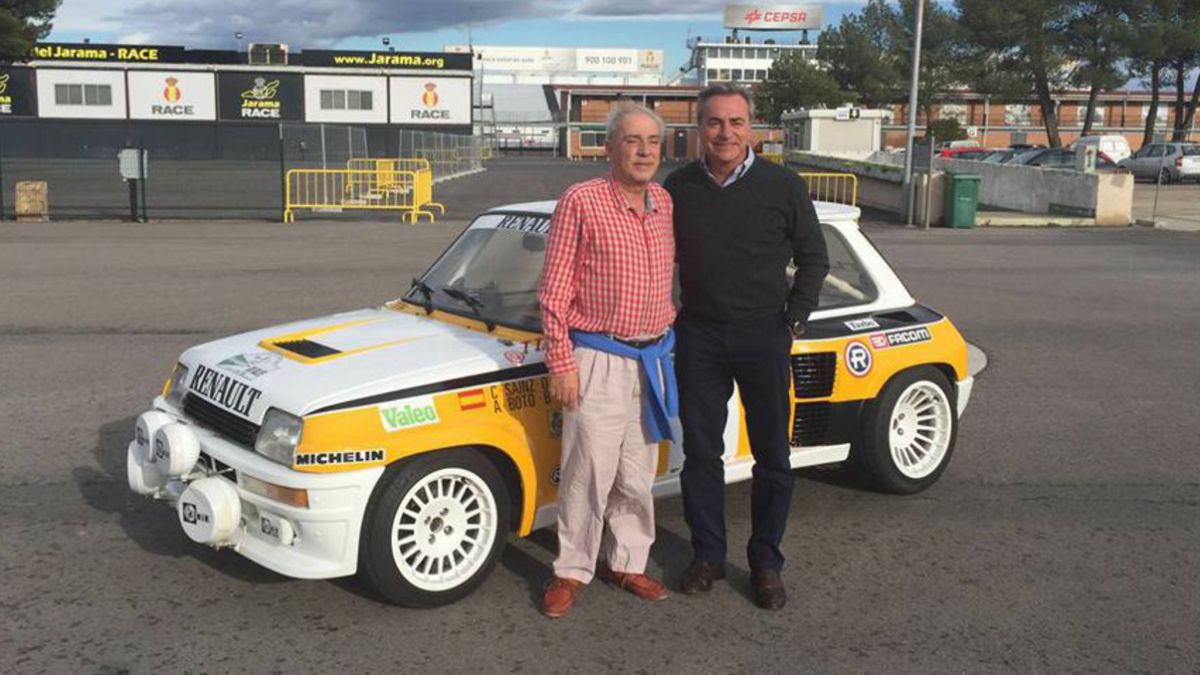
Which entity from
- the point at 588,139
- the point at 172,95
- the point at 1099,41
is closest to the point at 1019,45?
the point at 1099,41

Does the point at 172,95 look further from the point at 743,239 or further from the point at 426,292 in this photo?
the point at 743,239

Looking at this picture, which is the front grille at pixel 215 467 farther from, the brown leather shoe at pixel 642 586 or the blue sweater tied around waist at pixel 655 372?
the brown leather shoe at pixel 642 586

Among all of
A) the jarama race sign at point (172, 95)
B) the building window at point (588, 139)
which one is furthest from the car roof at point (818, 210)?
the building window at point (588, 139)

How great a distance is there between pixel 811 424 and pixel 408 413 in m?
2.01

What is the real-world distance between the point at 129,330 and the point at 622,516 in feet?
23.3

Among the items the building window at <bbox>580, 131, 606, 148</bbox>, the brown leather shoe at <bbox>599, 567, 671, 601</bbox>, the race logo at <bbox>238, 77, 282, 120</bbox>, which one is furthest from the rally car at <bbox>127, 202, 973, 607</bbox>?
the building window at <bbox>580, 131, 606, 148</bbox>

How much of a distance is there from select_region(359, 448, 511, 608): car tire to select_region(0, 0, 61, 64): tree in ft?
114

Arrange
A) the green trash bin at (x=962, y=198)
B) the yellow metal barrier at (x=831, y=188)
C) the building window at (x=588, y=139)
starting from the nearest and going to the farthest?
the green trash bin at (x=962, y=198) < the yellow metal barrier at (x=831, y=188) < the building window at (x=588, y=139)

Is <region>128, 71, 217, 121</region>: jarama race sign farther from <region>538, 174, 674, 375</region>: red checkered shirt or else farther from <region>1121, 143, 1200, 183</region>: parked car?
<region>538, 174, 674, 375</region>: red checkered shirt

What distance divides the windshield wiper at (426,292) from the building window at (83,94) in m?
73.0

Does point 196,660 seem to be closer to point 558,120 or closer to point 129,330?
point 129,330

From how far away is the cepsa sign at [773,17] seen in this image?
5778 inches

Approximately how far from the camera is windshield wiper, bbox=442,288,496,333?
15.0 ft

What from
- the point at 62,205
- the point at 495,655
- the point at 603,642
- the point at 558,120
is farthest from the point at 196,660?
the point at 558,120
